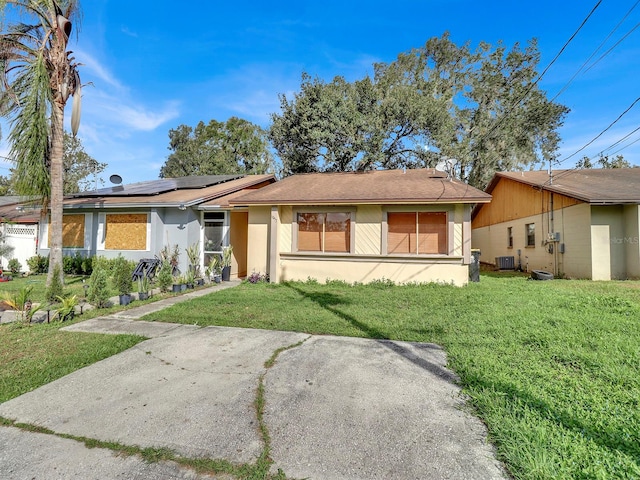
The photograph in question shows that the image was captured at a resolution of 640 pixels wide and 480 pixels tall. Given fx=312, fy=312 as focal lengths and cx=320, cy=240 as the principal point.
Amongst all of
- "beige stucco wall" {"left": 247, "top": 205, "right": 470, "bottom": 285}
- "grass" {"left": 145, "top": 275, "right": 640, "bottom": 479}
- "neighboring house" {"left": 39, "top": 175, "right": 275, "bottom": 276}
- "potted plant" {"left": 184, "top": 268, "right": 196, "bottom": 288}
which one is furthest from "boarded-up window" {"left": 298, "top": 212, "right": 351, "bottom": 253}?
"potted plant" {"left": 184, "top": 268, "right": 196, "bottom": 288}

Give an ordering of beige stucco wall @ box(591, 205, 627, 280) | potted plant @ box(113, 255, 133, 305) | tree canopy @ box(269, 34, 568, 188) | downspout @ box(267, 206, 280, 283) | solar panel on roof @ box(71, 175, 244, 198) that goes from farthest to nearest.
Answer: tree canopy @ box(269, 34, 568, 188)
solar panel on roof @ box(71, 175, 244, 198)
beige stucco wall @ box(591, 205, 627, 280)
downspout @ box(267, 206, 280, 283)
potted plant @ box(113, 255, 133, 305)

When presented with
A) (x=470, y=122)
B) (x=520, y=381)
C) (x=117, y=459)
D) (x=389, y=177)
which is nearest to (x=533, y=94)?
(x=470, y=122)

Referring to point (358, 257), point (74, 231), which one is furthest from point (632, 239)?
point (74, 231)

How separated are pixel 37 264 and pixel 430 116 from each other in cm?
2164

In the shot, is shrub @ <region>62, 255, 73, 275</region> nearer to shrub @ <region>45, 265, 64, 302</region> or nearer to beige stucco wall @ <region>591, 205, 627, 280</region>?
shrub @ <region>45, 265, 64, 302</region>

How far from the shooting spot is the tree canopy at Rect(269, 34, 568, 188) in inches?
779

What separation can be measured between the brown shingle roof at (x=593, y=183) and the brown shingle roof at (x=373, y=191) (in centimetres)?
459

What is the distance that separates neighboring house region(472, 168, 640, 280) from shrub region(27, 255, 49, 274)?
20.2m

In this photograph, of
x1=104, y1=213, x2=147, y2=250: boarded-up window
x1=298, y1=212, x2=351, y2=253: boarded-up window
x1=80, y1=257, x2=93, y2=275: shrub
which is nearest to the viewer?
x1=298, y1=212, x2=351, y2=253: boarded-up window

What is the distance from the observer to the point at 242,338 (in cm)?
500

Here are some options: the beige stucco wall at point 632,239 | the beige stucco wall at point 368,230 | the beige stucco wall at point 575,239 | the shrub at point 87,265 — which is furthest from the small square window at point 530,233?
the shrub at point 87,265

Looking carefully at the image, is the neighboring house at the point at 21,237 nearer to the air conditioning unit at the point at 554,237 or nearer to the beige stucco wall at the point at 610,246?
the air conditioning unit at the point at 554,237

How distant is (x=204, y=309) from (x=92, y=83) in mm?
6845

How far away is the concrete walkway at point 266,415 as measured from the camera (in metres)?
2.18
